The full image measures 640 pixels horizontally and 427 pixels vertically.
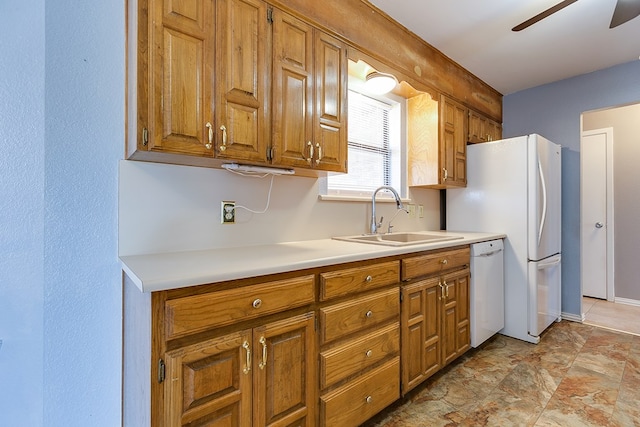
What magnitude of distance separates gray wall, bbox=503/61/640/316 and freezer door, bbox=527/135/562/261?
371 millimetres

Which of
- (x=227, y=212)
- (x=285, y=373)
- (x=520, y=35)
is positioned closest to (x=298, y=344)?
(x=285, y=373)

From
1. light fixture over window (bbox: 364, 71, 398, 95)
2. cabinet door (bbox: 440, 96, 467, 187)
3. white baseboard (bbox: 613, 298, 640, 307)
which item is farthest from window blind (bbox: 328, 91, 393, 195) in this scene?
white baseboard (bbox: 613, 298, 640, 307)

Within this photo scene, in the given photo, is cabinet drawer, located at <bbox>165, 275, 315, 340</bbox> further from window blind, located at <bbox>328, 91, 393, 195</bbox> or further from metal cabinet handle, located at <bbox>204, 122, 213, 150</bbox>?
window blind, located at <bbox>328, 91, 393, 195</bbox>

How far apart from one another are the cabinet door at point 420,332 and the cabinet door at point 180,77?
4.31 ft

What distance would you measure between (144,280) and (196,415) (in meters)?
0.46

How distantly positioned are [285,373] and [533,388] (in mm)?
1689

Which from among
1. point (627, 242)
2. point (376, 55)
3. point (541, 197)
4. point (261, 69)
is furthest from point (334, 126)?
point (627, 242)

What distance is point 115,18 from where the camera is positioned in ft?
4.35

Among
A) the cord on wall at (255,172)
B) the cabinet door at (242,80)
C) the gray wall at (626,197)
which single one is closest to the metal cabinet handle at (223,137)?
the cabinet door at (242,80)

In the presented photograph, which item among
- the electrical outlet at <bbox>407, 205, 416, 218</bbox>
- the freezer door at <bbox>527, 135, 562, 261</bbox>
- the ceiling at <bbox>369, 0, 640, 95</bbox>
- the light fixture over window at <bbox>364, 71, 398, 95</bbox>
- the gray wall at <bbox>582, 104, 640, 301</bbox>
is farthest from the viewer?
the gray wall at <bbox>582, 104, 640, 301</bbox>

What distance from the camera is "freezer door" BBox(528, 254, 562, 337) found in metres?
2.54

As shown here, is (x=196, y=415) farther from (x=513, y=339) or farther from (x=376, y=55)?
(x=513, y=339)

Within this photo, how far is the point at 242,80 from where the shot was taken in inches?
53.4

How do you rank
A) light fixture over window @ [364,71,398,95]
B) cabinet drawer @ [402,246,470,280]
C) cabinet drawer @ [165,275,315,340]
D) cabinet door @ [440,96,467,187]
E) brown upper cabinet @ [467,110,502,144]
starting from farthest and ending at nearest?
1. brown upper cabinet @ [467,110,502,144]
2. cabinet door @ [440,96,467,187]
3. light fixture over window @ [364,71,398,95]
4. cabinet drawer @ [402,246,470,280]
5. cabinet drawer @ [165,275,315,340]
